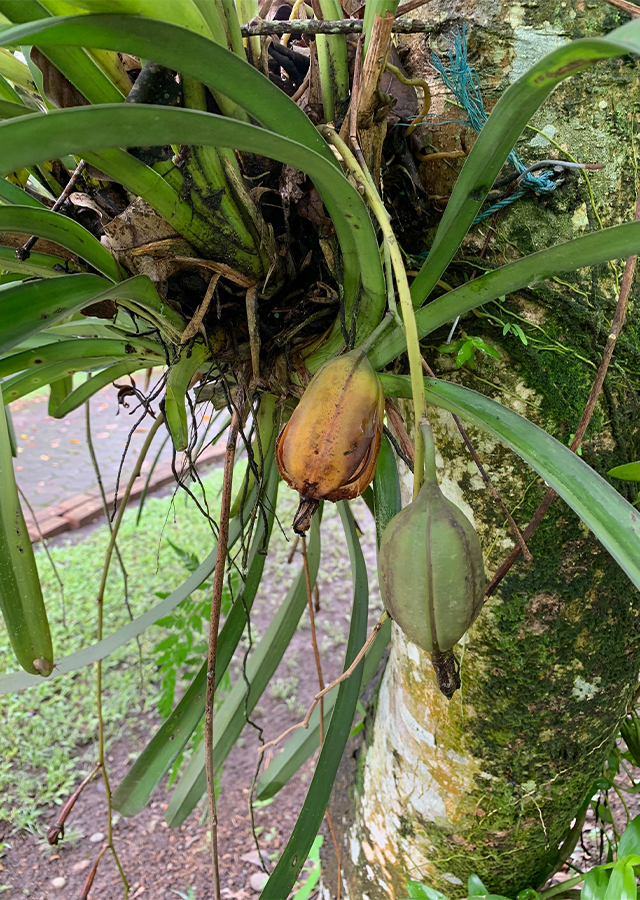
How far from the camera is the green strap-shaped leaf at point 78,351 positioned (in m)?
0.68

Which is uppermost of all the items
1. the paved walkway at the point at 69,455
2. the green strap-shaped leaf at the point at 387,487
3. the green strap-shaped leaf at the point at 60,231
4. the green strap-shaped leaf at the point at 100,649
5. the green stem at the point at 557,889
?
the paved walkway at the point at 69,455

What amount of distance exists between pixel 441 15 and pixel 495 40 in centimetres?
6

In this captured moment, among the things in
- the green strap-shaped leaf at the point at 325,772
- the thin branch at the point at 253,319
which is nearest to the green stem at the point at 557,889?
the green strap-shaped leaf at the point at 325,772

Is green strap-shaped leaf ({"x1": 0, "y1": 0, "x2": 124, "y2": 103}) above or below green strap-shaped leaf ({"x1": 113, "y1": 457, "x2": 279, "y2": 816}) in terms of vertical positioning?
above

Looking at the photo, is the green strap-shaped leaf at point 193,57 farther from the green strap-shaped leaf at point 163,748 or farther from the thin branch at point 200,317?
the green strap-shaped leaf at point 163,748

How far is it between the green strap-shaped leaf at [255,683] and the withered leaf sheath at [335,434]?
0.54 meters

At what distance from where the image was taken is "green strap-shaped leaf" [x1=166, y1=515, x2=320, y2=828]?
101 cm

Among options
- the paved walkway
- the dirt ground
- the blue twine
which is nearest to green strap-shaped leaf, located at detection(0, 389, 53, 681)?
the blue twine

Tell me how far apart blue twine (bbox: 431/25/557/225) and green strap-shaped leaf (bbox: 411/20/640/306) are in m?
0.13

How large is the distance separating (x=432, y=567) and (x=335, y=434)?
0.36ft

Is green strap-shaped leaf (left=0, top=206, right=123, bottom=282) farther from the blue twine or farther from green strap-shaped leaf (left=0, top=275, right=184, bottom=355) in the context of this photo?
the blue twine

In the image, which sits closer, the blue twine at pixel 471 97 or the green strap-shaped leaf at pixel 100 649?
the blue twine at pixel 471 97

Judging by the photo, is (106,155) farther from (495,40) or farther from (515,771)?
Answer: (515,771)

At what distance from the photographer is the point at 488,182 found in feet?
1.41
